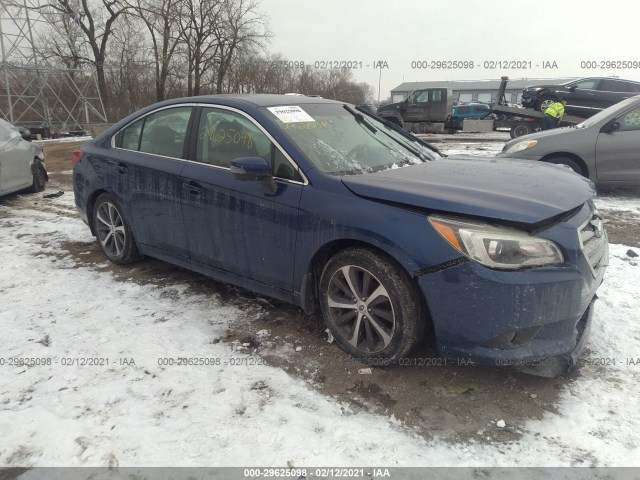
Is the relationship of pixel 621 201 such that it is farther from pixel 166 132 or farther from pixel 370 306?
pixel 166 132

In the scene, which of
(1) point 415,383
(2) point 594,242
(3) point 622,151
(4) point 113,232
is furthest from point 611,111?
(4) point 113,232

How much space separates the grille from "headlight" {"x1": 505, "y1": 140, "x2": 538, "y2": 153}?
4.41 meters

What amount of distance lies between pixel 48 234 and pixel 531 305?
569cm

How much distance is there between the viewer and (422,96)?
22062mm

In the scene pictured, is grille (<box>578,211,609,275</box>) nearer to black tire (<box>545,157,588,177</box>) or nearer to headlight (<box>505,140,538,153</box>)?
headlight (<box>505,140,538,153</box>)

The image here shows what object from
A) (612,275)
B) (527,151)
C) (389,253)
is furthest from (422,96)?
(389,253)

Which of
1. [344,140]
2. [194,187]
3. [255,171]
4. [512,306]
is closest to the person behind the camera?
[512,306]

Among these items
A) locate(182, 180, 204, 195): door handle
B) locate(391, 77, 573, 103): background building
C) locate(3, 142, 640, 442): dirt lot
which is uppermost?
locate(391, 77, 573, 103): background building

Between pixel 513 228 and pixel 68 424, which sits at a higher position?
pixel 513 228

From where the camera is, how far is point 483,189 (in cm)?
263

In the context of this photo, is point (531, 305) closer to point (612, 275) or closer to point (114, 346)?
point (612, 275)

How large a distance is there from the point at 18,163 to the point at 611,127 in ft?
31.0

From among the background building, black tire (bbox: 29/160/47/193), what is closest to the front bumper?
black tire (bbox: 29/160/47/193)

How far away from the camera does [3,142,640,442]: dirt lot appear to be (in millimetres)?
2404
